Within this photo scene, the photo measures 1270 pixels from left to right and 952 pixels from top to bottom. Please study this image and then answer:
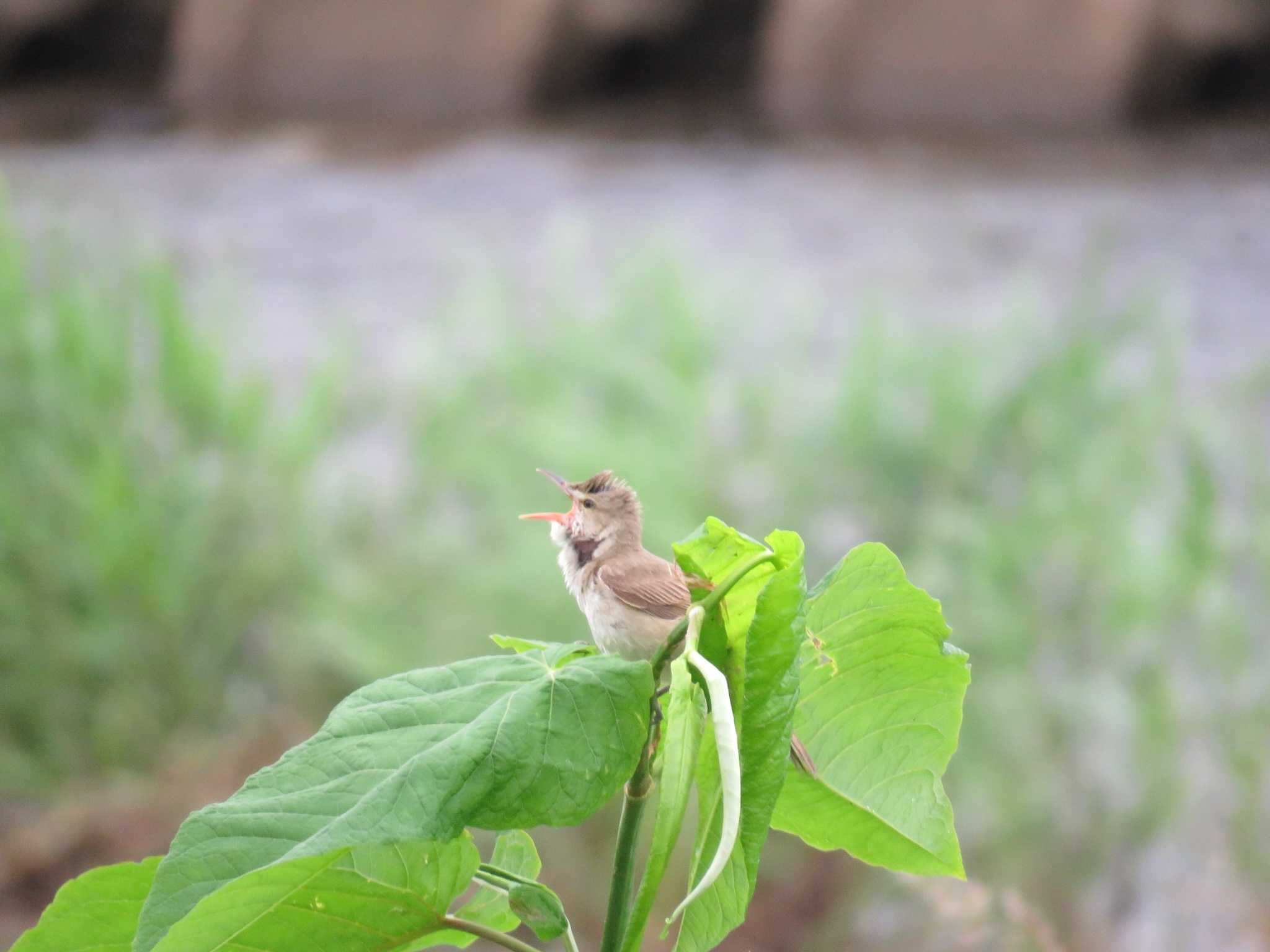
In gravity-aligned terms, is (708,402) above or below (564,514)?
below

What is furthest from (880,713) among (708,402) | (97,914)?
(708,402)

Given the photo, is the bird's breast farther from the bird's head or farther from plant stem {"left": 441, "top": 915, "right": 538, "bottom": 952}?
plant stem {"left": 441, "top": 915, "right": 538, "bottom": 952}

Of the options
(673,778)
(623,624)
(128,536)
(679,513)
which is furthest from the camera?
(128,536)

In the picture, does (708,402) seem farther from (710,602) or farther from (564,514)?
(710,602)

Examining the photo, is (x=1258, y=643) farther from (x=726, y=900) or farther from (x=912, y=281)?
(x=726, y=900)

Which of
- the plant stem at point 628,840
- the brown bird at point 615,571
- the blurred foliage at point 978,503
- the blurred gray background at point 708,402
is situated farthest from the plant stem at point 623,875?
the blurred foliage at point 978,503

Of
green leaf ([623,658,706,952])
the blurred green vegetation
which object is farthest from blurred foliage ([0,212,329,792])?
green leaf ([623,658,706,952])
